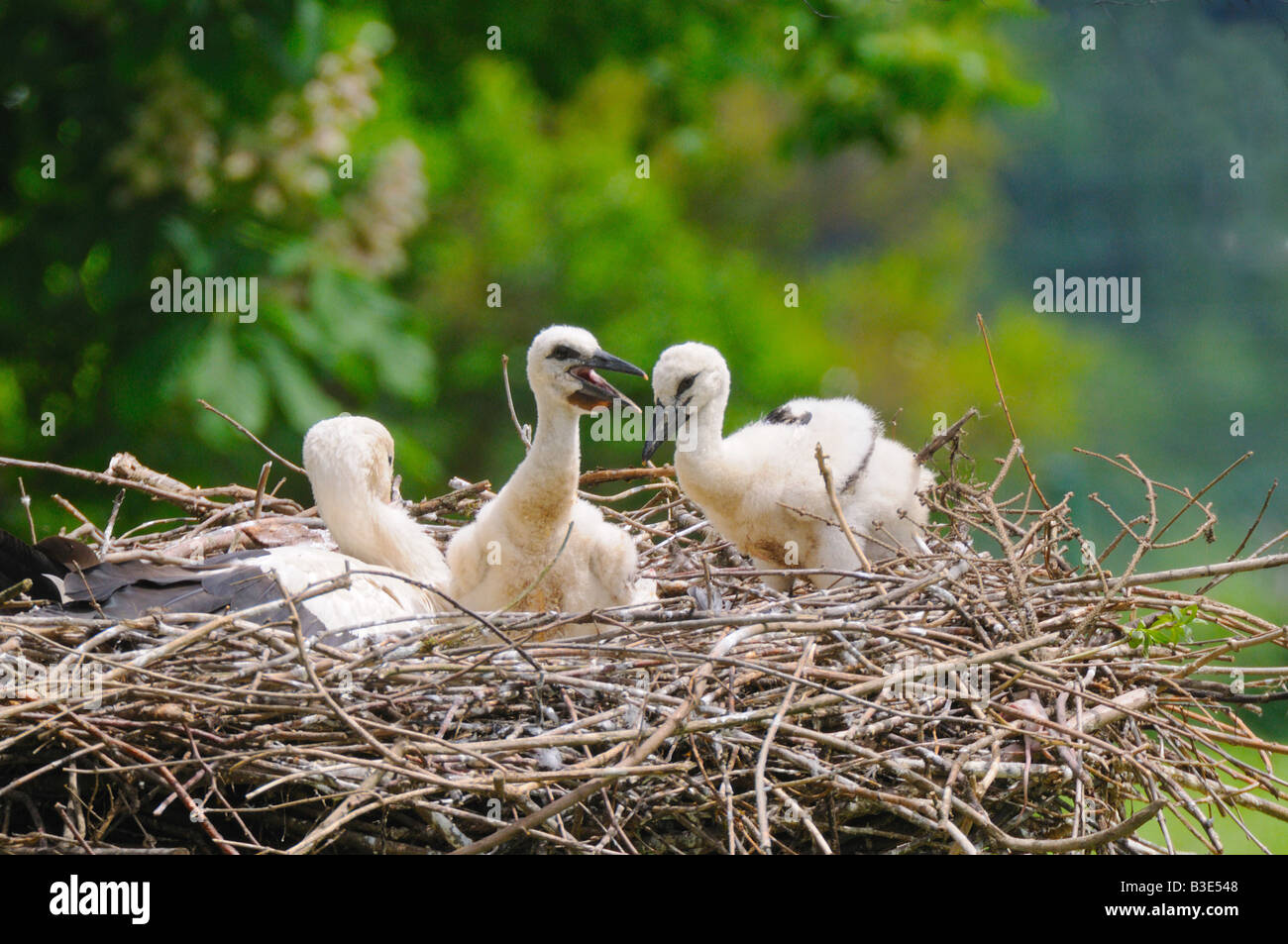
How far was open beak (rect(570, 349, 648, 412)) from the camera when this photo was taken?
3.61 m

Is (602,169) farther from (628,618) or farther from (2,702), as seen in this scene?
(2,702)

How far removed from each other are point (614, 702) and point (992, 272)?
7.94 metres

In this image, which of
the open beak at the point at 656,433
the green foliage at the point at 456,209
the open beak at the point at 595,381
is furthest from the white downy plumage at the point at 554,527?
the green foliage at the point at 456,209

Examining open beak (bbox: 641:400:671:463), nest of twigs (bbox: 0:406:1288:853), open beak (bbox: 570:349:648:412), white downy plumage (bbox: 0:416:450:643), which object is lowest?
nest of twigs (bbox: 0:406:1288:853)

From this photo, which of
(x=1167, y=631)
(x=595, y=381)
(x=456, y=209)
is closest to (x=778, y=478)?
(x=595, y=381)

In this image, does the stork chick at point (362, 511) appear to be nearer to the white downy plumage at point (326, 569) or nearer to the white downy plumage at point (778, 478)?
the white downy plumage at point (326, 569)

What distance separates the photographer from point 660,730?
2346 millimetres

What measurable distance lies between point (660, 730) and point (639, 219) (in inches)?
257

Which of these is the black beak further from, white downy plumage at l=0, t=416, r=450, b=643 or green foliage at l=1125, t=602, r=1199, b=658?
green foliage at l=1125, t=602, r=1199, b=658

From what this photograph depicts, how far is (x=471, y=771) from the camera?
2.51m

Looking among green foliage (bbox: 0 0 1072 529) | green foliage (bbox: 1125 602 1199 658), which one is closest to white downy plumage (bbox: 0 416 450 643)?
green foliage (bbox: 0 0 1072 529)
